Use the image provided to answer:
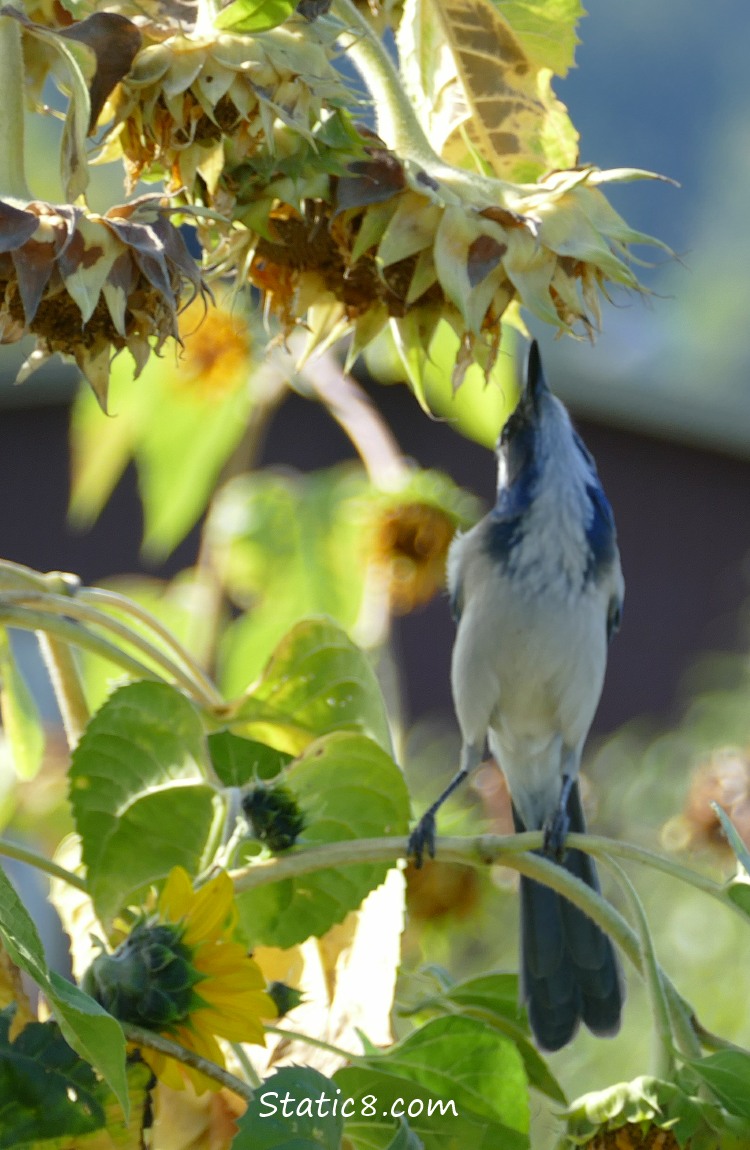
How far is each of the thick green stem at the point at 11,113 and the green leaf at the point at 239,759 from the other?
251 mm

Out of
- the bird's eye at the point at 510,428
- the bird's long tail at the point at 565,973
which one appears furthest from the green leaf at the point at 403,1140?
the bird's eye at the point at 510,428

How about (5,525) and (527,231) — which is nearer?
(527,231)

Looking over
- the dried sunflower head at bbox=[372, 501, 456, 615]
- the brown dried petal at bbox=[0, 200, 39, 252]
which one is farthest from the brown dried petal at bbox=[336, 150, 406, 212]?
the dried sunflower head at bbox=[372, 501, 456, 615]

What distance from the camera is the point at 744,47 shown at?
4324 mm

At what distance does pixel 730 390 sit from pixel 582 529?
240cm

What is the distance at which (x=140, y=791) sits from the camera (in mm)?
582

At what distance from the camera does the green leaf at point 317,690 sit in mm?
655

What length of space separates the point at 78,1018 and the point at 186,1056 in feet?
0.31

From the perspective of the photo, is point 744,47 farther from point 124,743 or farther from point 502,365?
point 124,743

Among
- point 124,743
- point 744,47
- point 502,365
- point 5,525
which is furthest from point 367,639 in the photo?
point 744,47

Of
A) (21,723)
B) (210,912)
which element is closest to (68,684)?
(21,723)

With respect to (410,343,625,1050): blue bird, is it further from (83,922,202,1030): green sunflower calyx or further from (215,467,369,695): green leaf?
(83,922,202,1030): green sunflower calyx

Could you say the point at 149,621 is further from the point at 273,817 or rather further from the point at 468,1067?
the point at 468,1067

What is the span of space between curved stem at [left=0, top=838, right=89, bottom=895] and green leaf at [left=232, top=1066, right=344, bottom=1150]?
12 cm
